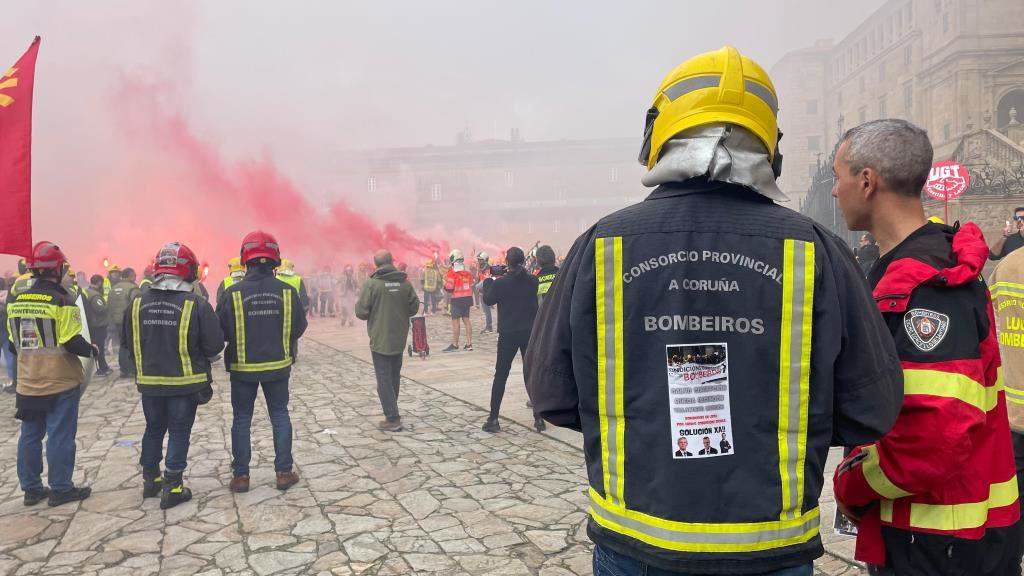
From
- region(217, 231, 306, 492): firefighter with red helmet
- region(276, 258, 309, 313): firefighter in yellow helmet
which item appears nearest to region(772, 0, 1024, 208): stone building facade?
region(276, 258, 309, 313): firefighter in yellow helmet

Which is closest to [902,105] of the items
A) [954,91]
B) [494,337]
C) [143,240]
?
[954,91]

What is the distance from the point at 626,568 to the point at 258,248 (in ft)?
16.5

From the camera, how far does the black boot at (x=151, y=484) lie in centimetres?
554

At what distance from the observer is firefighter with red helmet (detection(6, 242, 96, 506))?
5434 mm

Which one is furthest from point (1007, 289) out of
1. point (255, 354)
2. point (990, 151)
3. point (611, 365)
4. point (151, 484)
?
point (990, 151)

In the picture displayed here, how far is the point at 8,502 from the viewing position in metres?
5.57

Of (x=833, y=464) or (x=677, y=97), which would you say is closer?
(x=677, y=97)

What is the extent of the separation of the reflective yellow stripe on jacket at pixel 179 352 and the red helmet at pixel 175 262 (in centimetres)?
24

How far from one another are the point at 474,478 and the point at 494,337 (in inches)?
447

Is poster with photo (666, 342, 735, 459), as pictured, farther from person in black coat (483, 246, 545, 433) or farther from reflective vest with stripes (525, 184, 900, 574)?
person in black coat (483, 246, 545, 433)

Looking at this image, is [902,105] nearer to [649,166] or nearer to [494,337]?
[494,337]

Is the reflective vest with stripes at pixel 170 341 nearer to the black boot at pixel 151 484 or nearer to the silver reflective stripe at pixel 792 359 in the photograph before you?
the black boot at pixel 151 484

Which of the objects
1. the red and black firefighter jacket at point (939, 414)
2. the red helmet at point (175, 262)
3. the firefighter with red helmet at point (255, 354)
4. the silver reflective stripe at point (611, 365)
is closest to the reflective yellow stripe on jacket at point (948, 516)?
the red and black firefighter jacket at point (939, 414)

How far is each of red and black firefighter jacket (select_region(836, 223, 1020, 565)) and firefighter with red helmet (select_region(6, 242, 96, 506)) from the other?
574cm
